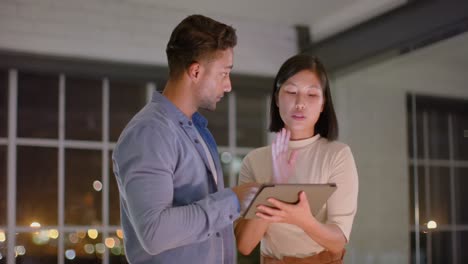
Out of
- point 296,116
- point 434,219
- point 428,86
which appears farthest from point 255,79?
point 296,116

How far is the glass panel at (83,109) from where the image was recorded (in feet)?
16.4

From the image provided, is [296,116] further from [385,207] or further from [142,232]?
[385,207]

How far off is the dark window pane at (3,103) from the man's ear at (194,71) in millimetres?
3227

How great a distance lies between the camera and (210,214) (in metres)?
1.68

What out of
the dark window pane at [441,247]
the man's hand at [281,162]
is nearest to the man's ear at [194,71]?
the man's hand at [281,162]

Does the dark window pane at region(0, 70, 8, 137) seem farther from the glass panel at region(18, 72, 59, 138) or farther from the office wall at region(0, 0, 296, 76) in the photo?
the office wall at region(0, 0, 296, 76)

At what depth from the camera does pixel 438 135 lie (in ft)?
16.2

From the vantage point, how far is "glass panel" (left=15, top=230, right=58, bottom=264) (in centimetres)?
475

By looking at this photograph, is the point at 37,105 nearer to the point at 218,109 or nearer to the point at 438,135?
the point at 218,109

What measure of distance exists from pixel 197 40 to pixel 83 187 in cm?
338

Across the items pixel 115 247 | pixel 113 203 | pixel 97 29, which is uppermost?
pixel 97 29

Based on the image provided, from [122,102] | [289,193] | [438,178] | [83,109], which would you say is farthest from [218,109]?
[289,193]

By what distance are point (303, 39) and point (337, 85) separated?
0.47m

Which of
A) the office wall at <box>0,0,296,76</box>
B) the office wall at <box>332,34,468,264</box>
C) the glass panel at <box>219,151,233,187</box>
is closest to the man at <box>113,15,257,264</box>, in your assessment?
the office wall at <box>0,0,296,76</box>
